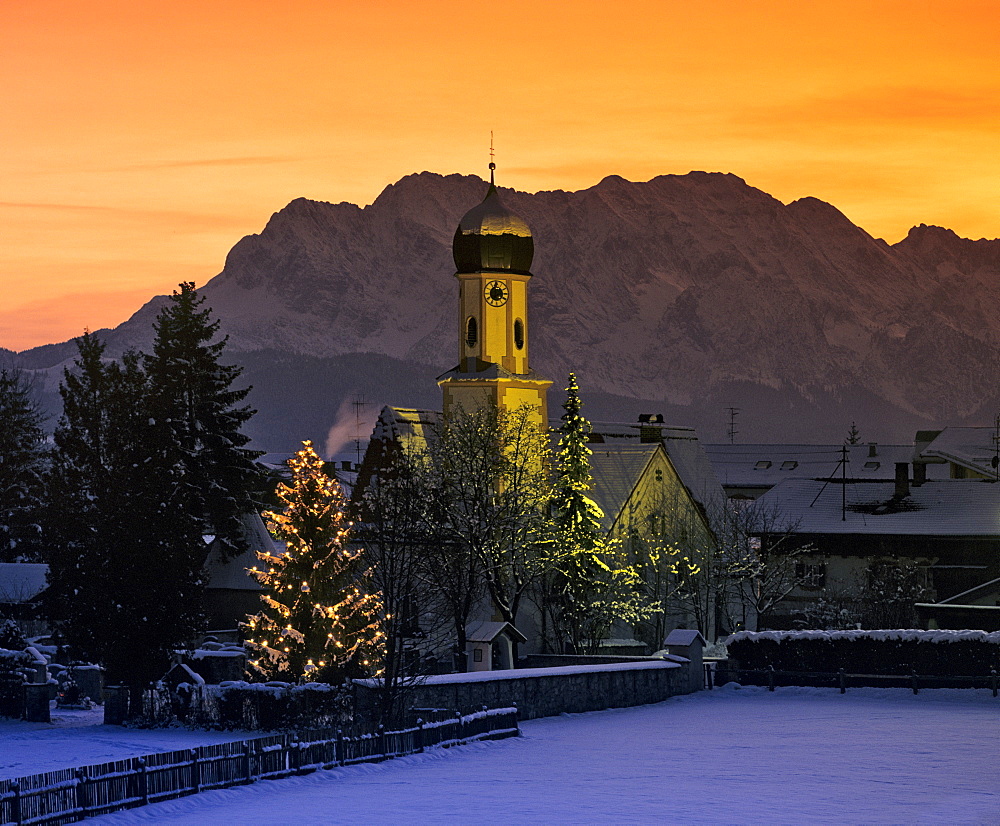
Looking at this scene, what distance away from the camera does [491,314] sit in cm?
7756

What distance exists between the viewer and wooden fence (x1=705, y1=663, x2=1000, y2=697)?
5309 centimetres

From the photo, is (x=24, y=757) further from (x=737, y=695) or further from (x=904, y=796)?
(x=737, y=695)

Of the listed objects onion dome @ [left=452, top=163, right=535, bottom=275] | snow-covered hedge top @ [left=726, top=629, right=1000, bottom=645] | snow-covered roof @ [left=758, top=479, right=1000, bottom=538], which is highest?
onion dome @ [left=452, top=163, right=535, bottom=275]

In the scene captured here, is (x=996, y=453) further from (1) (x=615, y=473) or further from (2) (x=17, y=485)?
(2) (x=17, y=485)

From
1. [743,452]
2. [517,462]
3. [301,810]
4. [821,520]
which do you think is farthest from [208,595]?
[743,452]

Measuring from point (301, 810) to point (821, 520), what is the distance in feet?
191

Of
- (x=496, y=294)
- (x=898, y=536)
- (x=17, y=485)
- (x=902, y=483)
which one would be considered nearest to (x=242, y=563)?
(x=17, y=485)

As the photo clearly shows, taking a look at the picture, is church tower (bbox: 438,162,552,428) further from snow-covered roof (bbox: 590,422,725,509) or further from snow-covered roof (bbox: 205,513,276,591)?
snow-covered roof (bbox: 205,513,276,591)

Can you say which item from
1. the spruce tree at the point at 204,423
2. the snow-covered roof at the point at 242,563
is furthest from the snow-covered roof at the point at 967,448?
the spruce tree at the point at 204,423

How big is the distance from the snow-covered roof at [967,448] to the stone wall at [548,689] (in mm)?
56569

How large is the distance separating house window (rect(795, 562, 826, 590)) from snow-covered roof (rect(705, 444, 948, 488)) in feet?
154

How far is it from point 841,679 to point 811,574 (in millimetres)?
28648

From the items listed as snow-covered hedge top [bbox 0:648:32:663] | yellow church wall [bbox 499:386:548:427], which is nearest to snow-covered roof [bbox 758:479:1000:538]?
yellow church wall [bbox 499:386:548:427]

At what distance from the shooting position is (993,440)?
380 feet
